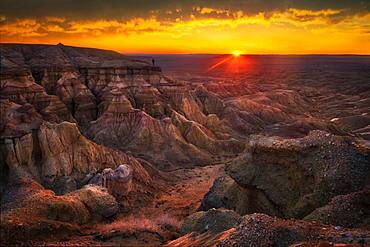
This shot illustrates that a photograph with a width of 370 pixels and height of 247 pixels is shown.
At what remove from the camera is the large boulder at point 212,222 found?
18281 millimetres

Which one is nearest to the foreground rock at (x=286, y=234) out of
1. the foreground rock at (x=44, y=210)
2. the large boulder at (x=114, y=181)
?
the foreground rock at (x=44, y=210)

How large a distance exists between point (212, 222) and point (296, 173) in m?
5.85

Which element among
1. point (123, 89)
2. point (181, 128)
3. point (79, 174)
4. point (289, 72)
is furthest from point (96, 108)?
point (289, 72)

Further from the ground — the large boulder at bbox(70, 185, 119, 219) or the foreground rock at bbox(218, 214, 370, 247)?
the foreground rock at bbox(218, 214, 370, 247)

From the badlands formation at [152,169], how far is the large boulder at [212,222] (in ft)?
0.28

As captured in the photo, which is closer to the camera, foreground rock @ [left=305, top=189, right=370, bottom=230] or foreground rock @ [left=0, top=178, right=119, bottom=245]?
foreground rock @ [left=305, top=189, right=370, bottom=230]

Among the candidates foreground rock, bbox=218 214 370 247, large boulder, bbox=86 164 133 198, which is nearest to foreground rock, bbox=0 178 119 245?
large boulder, bbox=86 164 133 198

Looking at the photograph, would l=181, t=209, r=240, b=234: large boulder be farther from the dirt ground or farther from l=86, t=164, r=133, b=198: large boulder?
l=86, t=164, r=133, b=198: large boulder

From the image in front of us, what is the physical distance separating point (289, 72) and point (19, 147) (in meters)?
176

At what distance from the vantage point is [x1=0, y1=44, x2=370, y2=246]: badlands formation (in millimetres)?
17625

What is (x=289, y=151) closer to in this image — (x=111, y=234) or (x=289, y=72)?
(x=111, y=234)

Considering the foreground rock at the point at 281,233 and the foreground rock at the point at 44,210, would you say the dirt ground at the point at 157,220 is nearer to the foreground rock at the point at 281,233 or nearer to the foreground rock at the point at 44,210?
the foreground rock at the point at 44,210

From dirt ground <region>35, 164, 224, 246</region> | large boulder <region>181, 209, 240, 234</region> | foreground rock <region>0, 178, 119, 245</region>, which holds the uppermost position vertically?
large boulder <region>181, 209, 240, 234</region>

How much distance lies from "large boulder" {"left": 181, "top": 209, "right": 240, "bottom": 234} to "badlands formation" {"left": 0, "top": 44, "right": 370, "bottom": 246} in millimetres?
85
